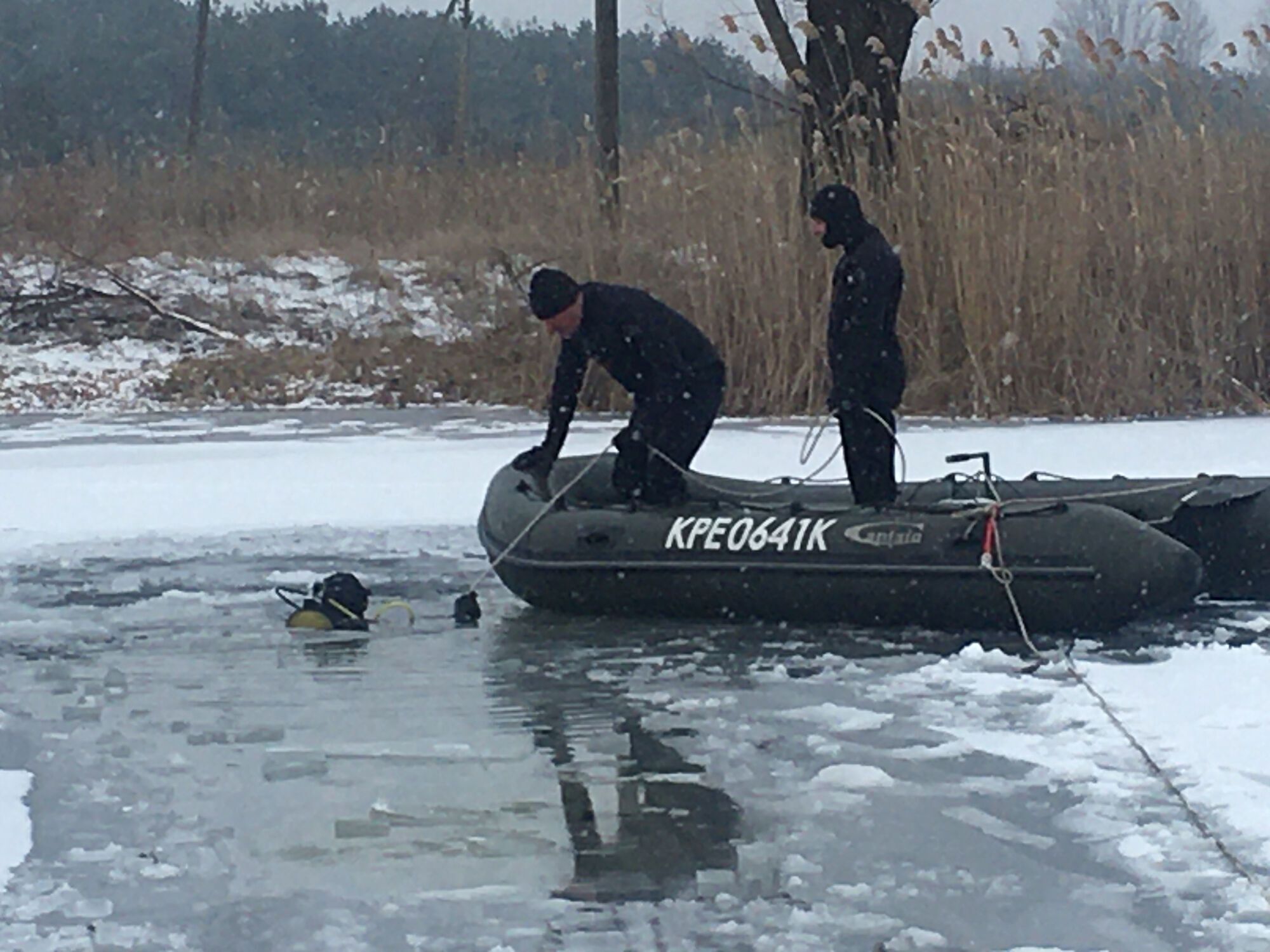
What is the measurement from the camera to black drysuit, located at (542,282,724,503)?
26.4 ft

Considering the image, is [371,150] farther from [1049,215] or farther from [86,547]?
[86,547]

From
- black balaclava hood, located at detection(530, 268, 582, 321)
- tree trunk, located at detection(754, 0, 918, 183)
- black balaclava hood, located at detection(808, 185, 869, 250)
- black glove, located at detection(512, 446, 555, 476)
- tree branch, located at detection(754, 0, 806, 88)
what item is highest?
tree branch, located at detection(754, 0, 806, 88)

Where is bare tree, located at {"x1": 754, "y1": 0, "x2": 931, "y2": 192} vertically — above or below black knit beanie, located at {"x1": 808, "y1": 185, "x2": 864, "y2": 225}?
above

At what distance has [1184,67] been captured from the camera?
1328 cm

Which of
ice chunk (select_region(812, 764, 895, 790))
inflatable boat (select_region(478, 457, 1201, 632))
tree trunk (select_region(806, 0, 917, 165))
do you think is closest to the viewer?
ice chunk (select_region(812, 764, 895, 790))

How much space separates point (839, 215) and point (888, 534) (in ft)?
4.22

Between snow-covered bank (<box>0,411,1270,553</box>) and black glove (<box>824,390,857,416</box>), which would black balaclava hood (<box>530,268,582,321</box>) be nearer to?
black glove (<box>824,390,857,416</box>)

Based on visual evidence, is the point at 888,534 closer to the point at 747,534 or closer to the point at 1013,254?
the point at 747,534

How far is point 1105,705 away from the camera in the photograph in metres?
Answer: 5.70

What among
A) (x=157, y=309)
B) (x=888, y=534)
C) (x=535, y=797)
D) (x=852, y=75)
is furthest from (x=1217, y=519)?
(x=157, y=309)

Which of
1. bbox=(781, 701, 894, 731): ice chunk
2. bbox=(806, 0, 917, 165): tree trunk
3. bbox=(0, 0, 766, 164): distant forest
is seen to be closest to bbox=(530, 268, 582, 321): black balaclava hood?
bbox=(781, 701, 894, 731): ice chunk

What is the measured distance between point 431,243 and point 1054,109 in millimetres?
11133

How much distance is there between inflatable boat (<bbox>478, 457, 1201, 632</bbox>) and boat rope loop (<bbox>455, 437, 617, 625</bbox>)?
1 centimetres

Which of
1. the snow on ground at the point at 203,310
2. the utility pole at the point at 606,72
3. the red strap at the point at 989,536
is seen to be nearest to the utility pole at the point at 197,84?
the snow on ground at the point at 203,310
